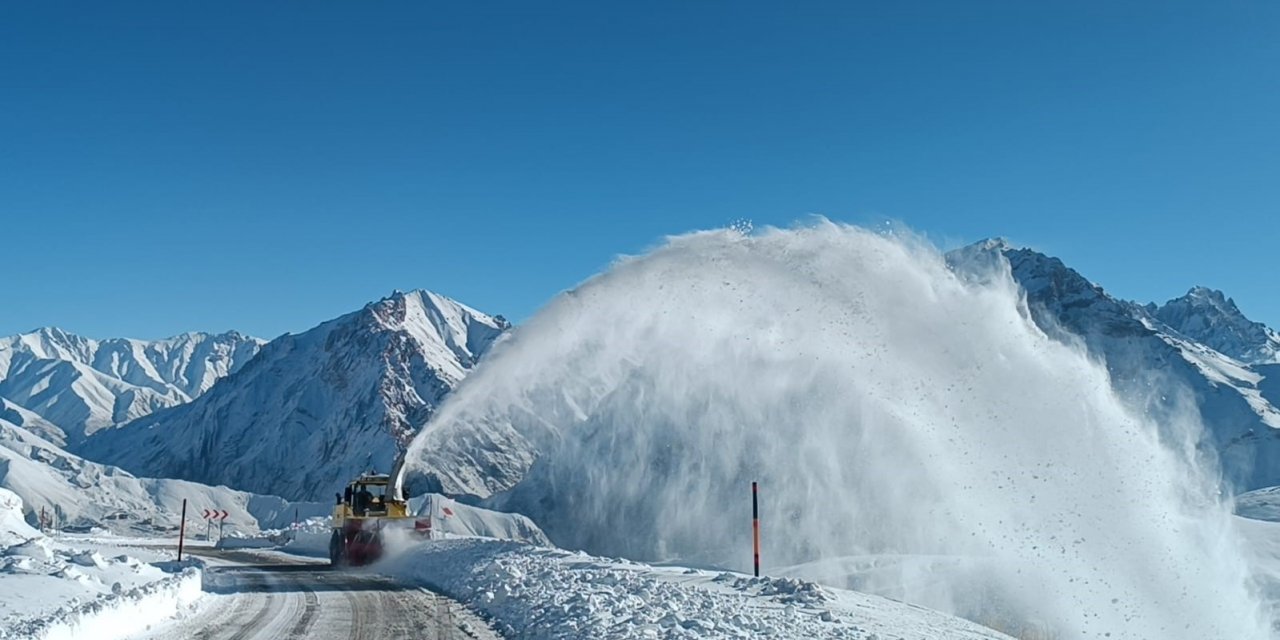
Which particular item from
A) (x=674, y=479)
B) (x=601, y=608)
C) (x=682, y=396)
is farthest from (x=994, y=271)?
(x=674, y=479)

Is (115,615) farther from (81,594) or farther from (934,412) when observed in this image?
(934,412)

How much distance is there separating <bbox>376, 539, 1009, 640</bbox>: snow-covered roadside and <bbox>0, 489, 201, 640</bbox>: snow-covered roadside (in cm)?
520

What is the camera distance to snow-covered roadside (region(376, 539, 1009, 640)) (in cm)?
1312

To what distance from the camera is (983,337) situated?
97.8 ft

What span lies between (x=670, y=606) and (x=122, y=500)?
195900 mm

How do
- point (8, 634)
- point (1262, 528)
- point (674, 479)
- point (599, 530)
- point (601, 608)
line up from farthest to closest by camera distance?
1. point (599, 530)
2. point (674, 479)
3. point (1262, 528)
4. point (601, 608)
5. point (8, 634)

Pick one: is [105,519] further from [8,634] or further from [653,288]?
[8,634]

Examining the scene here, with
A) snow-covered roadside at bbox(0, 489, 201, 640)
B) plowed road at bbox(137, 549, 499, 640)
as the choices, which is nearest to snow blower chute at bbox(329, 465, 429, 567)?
plowed road at bbox(137, 549, 499, 640)

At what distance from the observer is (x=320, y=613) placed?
693 inches

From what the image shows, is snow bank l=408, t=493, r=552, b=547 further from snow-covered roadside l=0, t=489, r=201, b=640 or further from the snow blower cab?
snow-covered roadside l=0, t=489, r=201, b=640

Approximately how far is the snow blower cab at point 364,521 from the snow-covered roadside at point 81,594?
8.55 m

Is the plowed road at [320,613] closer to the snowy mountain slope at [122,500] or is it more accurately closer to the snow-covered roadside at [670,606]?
the snow-covered roadside at [670,606]

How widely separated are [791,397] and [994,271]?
32.9ft

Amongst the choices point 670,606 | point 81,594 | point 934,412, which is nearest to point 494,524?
point 934,412
